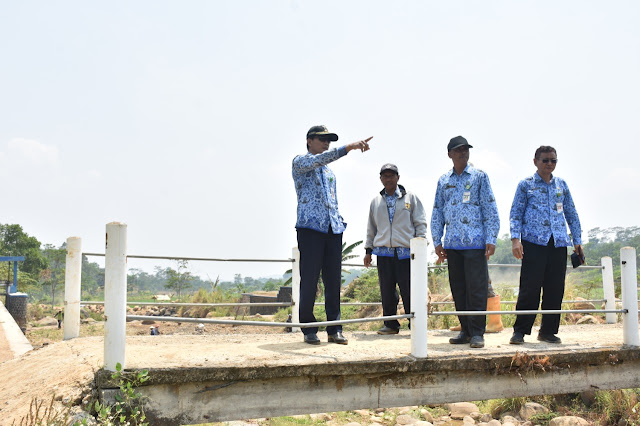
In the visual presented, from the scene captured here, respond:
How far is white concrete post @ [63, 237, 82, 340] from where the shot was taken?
4.38m

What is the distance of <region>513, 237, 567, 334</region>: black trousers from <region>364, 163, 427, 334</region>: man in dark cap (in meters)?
0.97

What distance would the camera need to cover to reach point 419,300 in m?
3.57

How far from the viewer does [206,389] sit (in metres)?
3.11

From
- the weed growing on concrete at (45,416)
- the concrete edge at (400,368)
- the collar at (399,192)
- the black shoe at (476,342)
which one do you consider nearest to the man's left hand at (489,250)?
the black shoe at (476,342)

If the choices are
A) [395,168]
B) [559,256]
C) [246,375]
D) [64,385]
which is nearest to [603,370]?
[559,256]

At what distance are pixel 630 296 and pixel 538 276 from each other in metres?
0.73

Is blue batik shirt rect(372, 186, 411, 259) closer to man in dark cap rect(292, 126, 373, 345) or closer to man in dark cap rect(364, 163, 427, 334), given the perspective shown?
man in dark cap rect(364, 163, 427, 334)

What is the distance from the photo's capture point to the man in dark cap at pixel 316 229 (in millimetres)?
4039

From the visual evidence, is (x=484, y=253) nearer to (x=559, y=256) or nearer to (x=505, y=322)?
(x=559, y=256)

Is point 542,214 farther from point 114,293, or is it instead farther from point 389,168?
point 114,293

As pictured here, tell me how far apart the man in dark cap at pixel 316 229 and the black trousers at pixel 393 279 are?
35.4 inches

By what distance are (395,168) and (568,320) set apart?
564 centimetres

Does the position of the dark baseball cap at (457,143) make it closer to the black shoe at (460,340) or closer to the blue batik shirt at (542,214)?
the blue batik shirt at (542,214)

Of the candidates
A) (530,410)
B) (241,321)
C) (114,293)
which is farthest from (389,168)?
(530,410)
